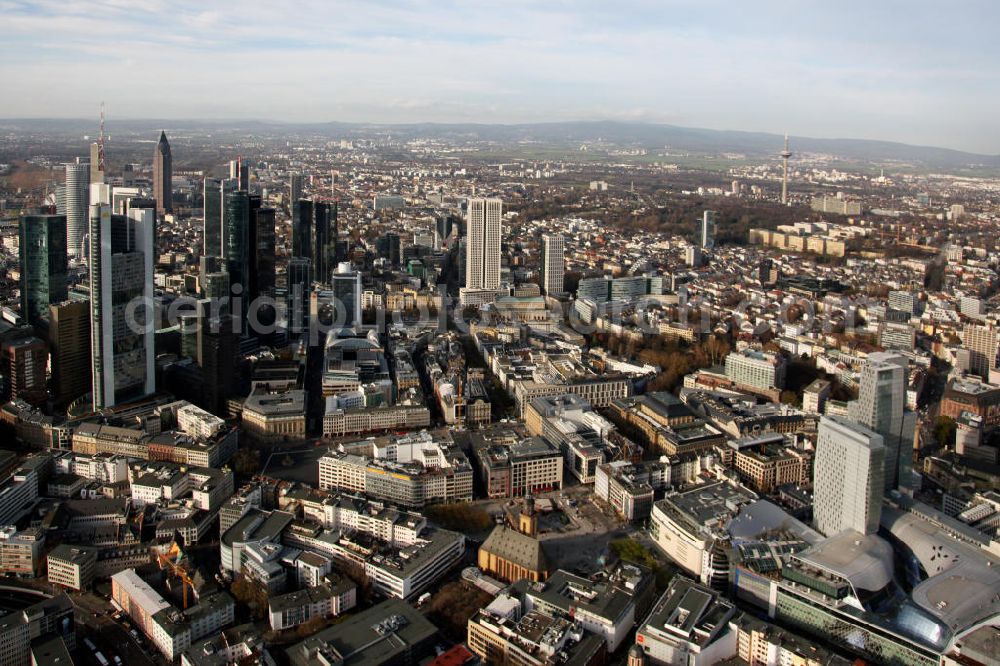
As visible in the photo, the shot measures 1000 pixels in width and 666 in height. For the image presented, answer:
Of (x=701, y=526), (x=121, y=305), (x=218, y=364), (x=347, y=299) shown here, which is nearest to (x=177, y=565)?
(x=701, y=526)

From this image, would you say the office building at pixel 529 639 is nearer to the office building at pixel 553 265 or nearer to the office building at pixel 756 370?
the office building at pixel 756 370

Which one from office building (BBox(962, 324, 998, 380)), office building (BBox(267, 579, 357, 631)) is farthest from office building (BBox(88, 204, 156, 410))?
office building (BBox(962, 324, 998, 380))

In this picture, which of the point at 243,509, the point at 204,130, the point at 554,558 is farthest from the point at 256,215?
the point at 204,130

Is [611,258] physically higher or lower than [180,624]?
higher

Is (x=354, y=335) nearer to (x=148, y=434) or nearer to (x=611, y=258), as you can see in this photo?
(x=148, y=434)

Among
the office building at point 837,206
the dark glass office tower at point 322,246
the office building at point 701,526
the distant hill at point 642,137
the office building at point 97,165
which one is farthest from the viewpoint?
the distant hill at point 642,137

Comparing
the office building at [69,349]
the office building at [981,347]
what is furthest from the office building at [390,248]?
the office building at [981,347]
